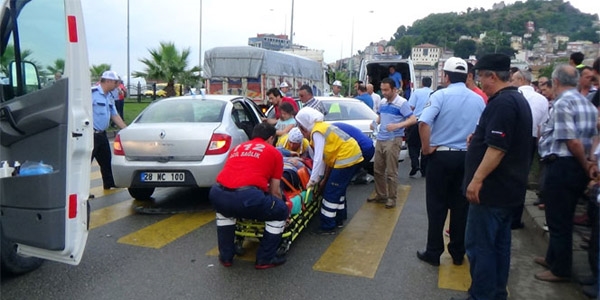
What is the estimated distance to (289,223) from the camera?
15.3ft

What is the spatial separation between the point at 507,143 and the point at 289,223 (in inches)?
90.6

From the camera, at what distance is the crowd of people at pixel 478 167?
3.30 metres

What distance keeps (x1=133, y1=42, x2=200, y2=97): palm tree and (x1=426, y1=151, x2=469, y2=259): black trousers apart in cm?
2174

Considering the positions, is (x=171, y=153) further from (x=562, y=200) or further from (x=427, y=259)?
(x=562, y=200)

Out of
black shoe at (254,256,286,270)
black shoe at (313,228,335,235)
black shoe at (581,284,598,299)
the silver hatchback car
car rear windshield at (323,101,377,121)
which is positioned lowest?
black shoe at (313,228,335,235)

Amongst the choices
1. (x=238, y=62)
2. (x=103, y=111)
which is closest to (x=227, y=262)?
(x=103, y=111)

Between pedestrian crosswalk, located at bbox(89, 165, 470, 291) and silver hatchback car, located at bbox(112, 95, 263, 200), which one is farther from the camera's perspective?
silver hatchback car, located at bbox(112, 95, 263, 200)

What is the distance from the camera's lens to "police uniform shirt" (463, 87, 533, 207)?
3170 millimetres

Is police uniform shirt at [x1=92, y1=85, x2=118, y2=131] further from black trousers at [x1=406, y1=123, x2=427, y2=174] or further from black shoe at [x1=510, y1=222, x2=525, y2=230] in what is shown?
black shoe at [x1=510, y1=222, x2=525, y2=230]

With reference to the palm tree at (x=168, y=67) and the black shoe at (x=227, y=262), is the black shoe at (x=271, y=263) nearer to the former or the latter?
the black shoe at (x=227, y=262)

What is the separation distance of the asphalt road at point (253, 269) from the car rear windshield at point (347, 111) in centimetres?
305

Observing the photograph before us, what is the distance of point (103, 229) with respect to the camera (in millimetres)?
5496

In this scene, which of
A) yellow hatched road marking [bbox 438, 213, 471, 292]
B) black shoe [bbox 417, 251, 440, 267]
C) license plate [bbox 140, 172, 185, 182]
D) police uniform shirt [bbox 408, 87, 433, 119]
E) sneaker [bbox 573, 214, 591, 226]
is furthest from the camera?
police uniform shirt [bbox 408, 87, 433, 119]

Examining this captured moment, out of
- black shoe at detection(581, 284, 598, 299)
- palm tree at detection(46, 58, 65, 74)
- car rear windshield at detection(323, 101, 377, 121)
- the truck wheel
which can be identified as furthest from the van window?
car rear windshield at detection(323, 101, 377, 121)
